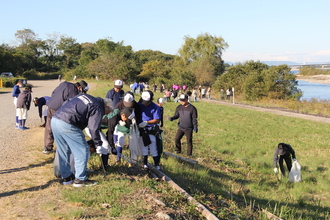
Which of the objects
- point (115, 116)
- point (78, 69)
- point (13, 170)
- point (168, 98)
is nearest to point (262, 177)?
point (115, 116)

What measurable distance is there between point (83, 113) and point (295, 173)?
20.1 ft

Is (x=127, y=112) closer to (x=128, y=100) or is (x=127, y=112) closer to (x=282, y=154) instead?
(x=128, y=100)

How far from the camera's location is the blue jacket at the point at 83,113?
5523 millimetres

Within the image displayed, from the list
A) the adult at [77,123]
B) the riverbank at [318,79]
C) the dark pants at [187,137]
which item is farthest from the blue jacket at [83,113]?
the riverbank at [318,79]

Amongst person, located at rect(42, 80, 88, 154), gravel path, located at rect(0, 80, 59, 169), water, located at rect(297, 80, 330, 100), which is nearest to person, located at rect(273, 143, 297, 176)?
person, located at rect(42, 80, 88, 154)

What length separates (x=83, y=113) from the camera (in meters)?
5.55

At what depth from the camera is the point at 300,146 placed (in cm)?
1445

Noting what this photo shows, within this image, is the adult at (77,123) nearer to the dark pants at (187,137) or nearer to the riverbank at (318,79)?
the dark pants at (187,137)

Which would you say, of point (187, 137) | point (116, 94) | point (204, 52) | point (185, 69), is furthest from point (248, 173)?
point (204, 52)

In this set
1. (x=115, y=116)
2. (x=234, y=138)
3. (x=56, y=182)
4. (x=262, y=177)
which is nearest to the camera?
(x=56, y=182)

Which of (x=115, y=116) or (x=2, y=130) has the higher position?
(x=115, y=116)

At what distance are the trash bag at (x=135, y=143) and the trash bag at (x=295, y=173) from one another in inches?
171

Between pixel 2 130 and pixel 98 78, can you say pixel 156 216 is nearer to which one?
pixel 2 130

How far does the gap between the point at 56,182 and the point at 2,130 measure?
750cm
